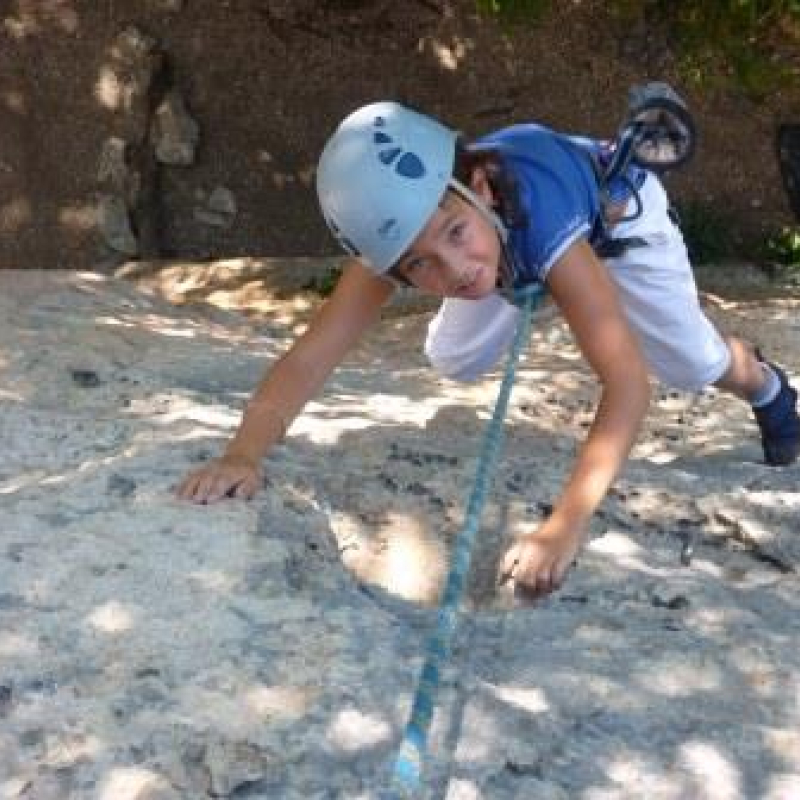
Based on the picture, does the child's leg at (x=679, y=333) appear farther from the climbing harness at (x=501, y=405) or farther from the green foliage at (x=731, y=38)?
the green foliage at (x=731, y=38)

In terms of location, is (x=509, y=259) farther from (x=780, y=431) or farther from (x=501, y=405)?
(x=780, y=431)

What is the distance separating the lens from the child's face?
2.32 meters

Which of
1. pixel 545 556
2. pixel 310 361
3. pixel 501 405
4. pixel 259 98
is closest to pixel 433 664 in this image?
pixel 545 556

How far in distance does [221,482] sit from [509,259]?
0.62m

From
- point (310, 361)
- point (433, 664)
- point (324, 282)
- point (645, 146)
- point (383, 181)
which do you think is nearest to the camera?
point (433, 664)

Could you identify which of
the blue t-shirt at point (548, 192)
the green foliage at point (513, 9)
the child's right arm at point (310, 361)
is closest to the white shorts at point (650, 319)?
the blue t-shirt at point (548, 192)

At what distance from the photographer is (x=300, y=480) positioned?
105 inches

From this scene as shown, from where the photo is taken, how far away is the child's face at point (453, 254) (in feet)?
7.63

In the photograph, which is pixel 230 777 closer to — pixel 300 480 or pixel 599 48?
pixel 300 480

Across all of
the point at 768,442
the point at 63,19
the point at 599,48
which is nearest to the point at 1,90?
the point at 63,19

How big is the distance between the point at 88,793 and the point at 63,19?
5.61m

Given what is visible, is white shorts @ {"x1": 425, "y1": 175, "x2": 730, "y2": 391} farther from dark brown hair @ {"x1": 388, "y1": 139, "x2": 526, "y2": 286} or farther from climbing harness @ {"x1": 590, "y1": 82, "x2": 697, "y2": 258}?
dark brown hair @ {"x1": 388, "y1": 139, "x2": 526, "y2": 286}

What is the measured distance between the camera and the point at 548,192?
2551 mm

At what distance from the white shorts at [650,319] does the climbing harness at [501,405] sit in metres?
0.07
